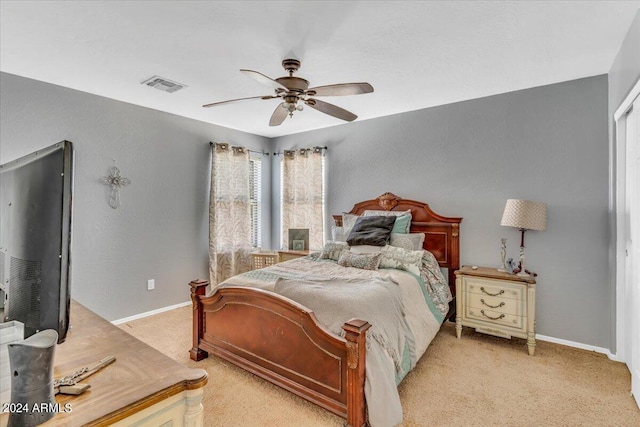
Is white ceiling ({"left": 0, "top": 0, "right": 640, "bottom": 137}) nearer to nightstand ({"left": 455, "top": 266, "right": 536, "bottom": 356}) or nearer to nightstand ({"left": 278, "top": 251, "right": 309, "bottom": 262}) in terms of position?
nightstand ({"left": 455, "top": 266, "right": 536, "bottom": 356})

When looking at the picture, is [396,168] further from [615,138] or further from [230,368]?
[230,368]

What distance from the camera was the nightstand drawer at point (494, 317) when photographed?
113 inches

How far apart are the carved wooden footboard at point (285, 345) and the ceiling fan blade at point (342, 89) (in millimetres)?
1489

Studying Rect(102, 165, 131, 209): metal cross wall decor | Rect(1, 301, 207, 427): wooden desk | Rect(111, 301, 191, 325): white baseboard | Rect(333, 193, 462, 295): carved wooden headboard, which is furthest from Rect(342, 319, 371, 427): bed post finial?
Rect(102, 165, 131, 209): metal cross wall decor

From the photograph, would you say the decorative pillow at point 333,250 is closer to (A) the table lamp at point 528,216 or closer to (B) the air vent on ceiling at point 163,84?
(A) the table lamp at point 528,216

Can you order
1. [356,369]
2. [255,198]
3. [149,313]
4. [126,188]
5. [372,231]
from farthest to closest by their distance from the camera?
1. [255,198]
2. [149,313]
3. [126,188]
4. [372,231]
5. [356,369]

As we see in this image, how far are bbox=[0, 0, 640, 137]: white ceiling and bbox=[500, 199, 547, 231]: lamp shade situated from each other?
117 centimetres

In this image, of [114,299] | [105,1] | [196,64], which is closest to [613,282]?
[196,64]

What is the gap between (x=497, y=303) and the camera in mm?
2963

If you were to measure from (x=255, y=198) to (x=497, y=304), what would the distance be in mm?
3640

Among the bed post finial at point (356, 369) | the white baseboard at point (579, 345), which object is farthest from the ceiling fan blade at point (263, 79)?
the white baseboard at point (579, 345)

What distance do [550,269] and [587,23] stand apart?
6.86ft

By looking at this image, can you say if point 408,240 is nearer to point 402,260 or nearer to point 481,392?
point 402,260

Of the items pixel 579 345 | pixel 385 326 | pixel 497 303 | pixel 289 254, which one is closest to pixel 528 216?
pixel 497 303
